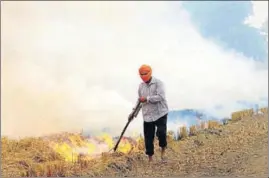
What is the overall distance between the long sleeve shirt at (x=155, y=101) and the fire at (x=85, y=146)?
121cm

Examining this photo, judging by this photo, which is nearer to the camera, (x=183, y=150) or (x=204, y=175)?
(x=204, y=175)

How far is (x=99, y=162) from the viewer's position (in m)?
7.56

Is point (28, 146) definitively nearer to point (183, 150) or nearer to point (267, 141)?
point (183, 150)

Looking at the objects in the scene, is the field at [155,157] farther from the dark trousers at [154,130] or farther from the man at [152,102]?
the man at [152,102]

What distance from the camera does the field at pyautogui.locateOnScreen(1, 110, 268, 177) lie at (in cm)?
716

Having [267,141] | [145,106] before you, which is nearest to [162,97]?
[145,106]

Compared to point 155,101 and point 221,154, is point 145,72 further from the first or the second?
point 221,154

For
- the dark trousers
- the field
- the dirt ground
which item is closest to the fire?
the field

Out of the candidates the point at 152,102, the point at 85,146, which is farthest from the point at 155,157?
the point at 85,146

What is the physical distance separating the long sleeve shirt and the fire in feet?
3.96

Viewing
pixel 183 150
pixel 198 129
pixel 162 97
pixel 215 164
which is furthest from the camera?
pixel 198 129

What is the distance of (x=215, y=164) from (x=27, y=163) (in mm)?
2145

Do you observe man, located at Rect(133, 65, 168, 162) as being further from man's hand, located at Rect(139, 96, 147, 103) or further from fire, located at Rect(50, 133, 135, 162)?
fire, located at Rect(50, 133, 135, 162)

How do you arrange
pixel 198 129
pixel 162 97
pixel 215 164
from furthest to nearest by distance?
1. pixel 198 129
2. pixel 215 164
3. pixel 162 97
